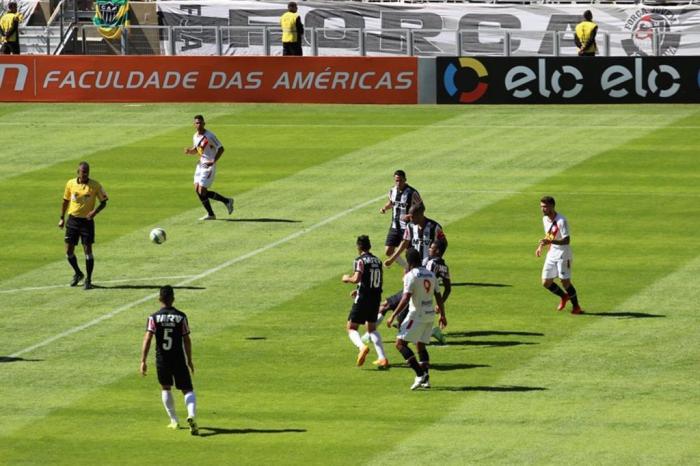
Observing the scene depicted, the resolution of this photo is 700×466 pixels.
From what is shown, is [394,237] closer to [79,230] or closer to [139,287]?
[139,287]

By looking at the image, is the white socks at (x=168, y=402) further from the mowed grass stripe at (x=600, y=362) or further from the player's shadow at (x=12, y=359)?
the player's shadow at (x=12, y=359)

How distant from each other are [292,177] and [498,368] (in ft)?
61.3

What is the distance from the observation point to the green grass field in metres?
20.6

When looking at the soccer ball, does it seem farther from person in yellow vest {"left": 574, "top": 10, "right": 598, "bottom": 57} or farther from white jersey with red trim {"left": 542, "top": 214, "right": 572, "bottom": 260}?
person in yellow vest {"left": 574, "top": 10, "right": 598, "bottom": 57}

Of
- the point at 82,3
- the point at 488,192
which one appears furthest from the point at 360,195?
the point at 82,3

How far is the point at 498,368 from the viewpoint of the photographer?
941 inches

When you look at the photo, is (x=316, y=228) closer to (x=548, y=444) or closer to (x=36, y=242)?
(x=36, y=242)

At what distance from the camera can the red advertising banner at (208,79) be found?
53.3 metres

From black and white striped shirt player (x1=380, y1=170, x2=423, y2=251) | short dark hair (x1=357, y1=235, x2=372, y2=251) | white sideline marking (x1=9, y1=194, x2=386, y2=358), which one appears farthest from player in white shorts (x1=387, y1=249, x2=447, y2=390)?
white sideline marking (x1=9, y1=194, x2=386, y2=358)

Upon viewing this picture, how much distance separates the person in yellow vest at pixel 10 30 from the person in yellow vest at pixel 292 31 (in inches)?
369

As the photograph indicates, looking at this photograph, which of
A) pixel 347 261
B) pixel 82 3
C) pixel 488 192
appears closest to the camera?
pixel 347 261

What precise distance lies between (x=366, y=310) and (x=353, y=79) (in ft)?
100

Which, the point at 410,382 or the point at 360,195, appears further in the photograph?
the point at 360,195

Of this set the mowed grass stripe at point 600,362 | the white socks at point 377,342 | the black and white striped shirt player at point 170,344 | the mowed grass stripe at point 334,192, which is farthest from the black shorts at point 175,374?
the mowed grass stripe at point 334,192
